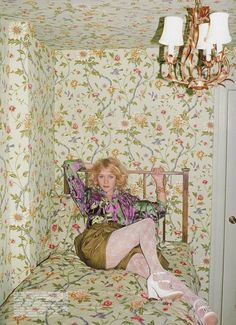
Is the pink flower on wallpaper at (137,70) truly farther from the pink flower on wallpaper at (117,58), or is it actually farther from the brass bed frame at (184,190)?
the brass bed frame at (184,190)

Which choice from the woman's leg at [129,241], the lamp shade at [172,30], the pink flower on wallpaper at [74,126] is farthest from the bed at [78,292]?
the lamp shade at [172,30]

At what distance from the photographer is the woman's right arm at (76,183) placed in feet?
9.98

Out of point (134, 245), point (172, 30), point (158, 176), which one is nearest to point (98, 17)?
point (172, 30)

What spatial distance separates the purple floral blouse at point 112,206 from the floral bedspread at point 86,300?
43 centimetres

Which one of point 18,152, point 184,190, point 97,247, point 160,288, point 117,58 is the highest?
point 117,58

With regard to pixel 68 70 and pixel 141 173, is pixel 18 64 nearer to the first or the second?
pixel 68 70

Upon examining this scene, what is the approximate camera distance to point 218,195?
3287 millimetres

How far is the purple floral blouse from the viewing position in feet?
9.79

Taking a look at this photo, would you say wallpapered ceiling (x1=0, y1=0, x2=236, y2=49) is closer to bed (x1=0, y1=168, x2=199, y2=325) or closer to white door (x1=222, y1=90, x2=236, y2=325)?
white door (x1=222, y1=90, x2=236, y2=325)

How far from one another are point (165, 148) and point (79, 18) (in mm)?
1385

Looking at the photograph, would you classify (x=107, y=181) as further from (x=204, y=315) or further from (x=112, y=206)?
(x=204, y=315)

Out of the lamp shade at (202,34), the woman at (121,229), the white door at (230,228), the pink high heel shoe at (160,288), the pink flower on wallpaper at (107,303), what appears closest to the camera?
the lamp shade at (202,34)

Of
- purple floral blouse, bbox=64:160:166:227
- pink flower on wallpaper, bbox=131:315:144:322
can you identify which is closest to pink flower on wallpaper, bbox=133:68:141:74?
purple floral blouse, bbox=64:160:166:227

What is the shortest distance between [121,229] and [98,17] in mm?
1466
